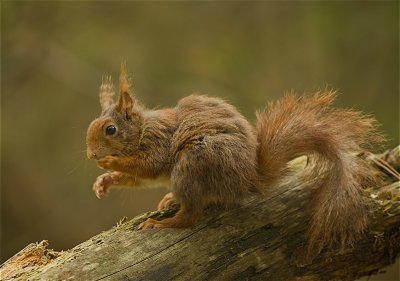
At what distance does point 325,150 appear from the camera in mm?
3047

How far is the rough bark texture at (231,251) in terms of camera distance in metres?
2.80

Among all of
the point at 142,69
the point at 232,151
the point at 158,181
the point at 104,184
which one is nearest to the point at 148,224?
the point at 158,181

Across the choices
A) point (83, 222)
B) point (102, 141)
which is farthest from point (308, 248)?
point (83, 222)

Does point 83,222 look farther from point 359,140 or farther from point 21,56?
point 359,140

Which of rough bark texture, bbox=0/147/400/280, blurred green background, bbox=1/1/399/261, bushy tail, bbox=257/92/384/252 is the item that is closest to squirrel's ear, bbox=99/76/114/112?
rough bark texture, bbox=0/147/400/280

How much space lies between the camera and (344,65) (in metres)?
6.21

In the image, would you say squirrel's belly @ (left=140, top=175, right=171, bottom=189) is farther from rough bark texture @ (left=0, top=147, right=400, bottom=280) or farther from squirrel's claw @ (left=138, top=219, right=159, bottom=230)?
squirrel's claw @ (left=138, top=219, right=159, bottom=230)

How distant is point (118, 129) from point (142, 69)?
3.94 metres

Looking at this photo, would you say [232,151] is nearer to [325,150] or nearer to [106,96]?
[325,150]

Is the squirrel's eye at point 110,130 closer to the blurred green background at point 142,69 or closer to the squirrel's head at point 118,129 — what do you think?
the squirrel's head at point 118,129

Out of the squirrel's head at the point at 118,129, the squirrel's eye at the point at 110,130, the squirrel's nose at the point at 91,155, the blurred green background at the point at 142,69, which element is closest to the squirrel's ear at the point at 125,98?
the squirrel's head at the point at 118,129

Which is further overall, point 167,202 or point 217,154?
point 167,202

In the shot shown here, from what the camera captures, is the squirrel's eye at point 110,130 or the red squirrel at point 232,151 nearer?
the red squirrel at point 232,151

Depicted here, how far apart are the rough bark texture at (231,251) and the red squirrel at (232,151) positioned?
0.27ft
